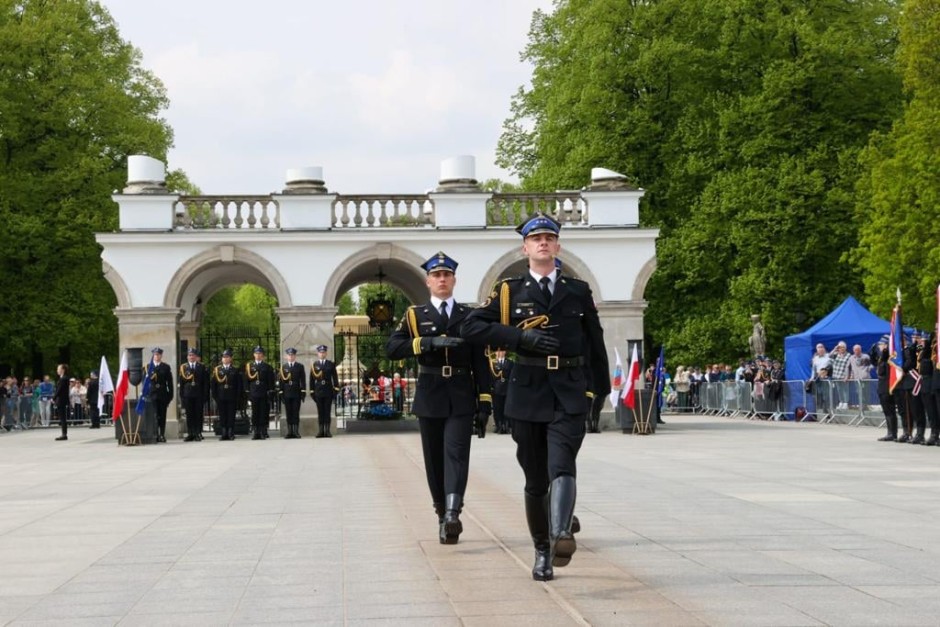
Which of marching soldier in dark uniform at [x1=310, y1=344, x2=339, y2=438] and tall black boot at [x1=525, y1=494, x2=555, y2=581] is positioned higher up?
marching soldier in dark uniform at [x1=310, y1=344, x2=339, y2=438]

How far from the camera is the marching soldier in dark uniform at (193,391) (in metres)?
30.0

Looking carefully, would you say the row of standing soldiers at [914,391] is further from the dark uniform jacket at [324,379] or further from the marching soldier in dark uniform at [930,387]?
the dark uniform jacket at [324,379]

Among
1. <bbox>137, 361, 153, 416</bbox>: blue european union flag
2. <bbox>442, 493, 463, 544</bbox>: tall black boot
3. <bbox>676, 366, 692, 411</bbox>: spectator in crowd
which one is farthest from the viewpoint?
<bbox>676, 366, 692, 411</bbox>: spectator in crowd

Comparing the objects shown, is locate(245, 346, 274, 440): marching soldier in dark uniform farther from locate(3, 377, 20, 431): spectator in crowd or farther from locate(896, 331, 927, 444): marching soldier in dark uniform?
locate(896, 331, 927, 444): marching soldier in dark uniform

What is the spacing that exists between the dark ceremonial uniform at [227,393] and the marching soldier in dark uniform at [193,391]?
288 millimetres

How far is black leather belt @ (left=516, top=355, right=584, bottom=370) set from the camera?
8875 millimetres

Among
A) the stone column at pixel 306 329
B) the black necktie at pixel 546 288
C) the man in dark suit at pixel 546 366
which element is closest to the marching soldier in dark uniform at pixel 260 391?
the stone column at pixel 306 329

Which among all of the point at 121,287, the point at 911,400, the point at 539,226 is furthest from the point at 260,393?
the point at 539,226

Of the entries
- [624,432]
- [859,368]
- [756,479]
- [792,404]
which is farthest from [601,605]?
[792,404]

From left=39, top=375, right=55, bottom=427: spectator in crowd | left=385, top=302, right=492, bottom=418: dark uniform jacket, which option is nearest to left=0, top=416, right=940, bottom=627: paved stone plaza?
left=385, top=302, right=492, bottom=418: dark uniform jacket

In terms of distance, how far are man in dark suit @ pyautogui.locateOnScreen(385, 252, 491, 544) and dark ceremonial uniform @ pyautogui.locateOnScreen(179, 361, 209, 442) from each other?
763 inches

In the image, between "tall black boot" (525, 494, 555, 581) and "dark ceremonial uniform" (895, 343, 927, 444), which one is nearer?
"tall black boot" (525, 494, 555, 581)

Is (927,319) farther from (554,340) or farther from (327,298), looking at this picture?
(554,340)

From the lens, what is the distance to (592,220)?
Answer: 33.0 m
